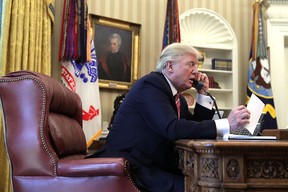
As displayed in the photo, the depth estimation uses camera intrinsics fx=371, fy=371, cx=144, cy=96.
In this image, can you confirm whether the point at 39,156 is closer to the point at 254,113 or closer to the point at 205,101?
the point at 254,113

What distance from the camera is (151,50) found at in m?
4.61

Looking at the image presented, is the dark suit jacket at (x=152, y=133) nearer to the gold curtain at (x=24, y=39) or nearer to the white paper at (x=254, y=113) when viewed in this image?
the white paper at (x=254, y=113)

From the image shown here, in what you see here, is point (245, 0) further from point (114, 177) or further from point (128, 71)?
point (114, 177)

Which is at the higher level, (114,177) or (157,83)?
(157,83)

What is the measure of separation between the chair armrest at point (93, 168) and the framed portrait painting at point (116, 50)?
253 cm

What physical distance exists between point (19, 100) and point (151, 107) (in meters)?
0.62

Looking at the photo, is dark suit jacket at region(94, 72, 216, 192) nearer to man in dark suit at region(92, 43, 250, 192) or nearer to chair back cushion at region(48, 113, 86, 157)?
man in dark suit at region(92, 43, 250, 192)

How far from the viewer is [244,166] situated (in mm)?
1140

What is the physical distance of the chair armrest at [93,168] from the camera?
1665 millimetres

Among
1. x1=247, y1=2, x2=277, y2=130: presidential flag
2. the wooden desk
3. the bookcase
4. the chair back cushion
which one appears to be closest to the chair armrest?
the chair back cushion

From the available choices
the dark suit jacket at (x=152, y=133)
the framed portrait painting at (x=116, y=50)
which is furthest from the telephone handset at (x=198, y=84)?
the framed portrait painting at (x=116, y=50)

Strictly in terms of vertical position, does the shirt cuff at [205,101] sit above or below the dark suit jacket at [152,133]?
above

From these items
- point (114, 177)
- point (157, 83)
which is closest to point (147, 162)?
point (114, 177)

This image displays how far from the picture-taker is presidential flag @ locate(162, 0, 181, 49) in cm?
431
